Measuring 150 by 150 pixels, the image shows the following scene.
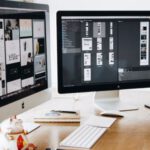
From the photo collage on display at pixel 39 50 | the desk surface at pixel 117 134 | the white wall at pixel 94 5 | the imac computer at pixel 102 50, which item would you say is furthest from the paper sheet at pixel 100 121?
the white wall at pixel 94 5

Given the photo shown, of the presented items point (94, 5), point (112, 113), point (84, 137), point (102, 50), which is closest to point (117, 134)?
point (84, 137)

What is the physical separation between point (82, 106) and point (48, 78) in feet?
1.18

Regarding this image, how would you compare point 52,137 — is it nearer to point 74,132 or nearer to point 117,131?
point 74,132

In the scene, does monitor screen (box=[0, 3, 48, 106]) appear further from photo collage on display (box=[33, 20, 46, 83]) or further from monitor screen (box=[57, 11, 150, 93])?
monitor screen (box=[57, 11, 150, 93])

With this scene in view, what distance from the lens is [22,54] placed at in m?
1.32

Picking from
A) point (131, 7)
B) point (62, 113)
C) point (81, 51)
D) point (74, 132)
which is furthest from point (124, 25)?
point (131, 7)

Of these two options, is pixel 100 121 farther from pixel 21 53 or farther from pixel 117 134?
pixel 21 53

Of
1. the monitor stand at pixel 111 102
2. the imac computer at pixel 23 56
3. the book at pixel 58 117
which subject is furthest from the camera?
the monitor stand at pixel 111 102

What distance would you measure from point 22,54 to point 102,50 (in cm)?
47

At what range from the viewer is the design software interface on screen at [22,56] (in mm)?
1210

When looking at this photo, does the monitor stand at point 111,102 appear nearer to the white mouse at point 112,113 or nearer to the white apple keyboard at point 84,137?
the white mouse at point 112,113

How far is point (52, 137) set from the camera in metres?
1.37

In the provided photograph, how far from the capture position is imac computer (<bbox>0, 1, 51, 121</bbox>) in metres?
1.21

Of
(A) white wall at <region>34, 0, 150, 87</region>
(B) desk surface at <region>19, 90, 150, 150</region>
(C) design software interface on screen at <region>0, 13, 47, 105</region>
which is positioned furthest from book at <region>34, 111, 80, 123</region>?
(A) white wall at <region>34, 0, 150, 87</region>
